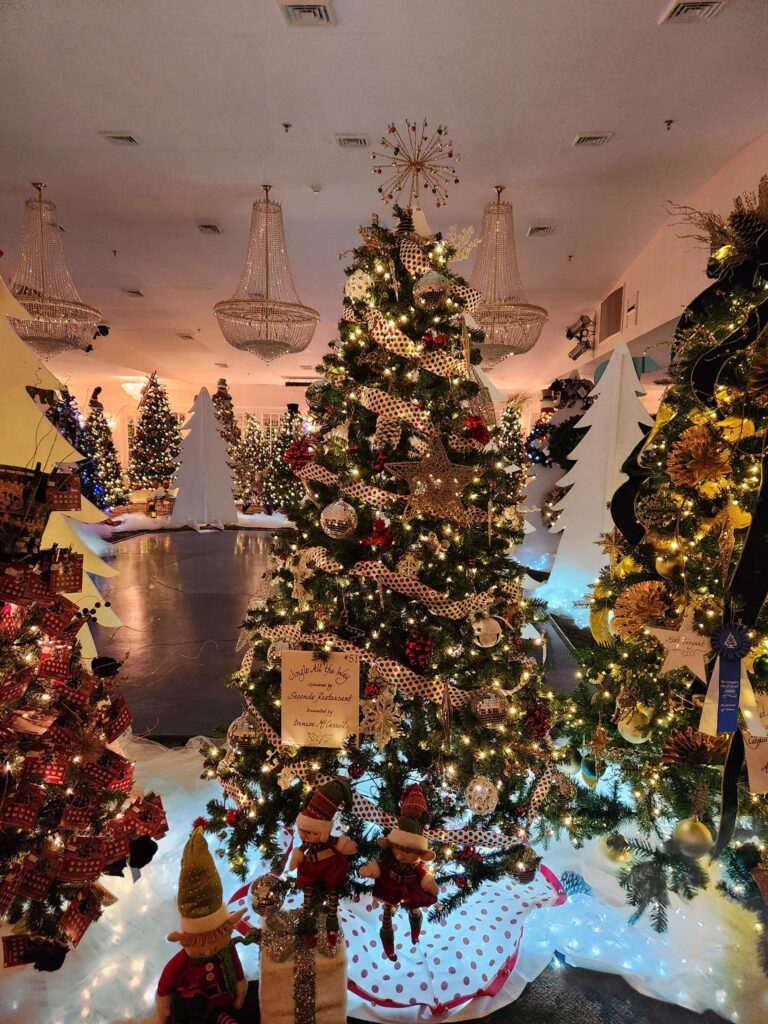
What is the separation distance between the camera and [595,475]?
586 centimetres

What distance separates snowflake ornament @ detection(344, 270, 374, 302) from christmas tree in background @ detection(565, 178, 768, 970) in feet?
3.67

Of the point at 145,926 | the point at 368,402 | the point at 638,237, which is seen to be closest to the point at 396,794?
the point at 145,926

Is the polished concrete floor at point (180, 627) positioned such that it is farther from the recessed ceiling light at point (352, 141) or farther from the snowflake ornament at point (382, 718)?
the recessed ceiling light at point (352, 141)

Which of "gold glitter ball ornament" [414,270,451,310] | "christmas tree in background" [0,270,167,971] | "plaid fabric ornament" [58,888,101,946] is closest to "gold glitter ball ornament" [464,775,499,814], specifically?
"christmas tree in background" [0,270,167,971]

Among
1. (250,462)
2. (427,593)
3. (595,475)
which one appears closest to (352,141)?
(595,475)

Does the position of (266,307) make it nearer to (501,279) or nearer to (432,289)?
(501,279)

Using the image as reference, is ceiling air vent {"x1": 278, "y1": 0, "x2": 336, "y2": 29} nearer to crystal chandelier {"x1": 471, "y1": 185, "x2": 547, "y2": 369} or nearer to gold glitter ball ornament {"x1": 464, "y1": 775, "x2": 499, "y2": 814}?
crystal chandelier {"x1": 471, "y1": 185, "x2": 547, "y2": 369}

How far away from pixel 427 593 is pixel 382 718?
0.48 metres

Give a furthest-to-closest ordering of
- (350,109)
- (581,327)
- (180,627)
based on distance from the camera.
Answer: (581,327), (180,627), (350,109)

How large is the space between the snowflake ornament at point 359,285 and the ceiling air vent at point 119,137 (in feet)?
12.0

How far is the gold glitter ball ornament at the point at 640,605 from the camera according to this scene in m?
1.97

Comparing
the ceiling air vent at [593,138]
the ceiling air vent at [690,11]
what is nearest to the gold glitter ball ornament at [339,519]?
the ceiling air vent at [690,11]

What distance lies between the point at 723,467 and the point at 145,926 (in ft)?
8.81

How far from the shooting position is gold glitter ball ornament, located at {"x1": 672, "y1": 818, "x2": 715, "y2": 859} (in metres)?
1.81
